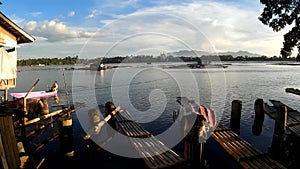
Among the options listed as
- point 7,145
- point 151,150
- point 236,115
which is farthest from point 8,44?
point 236,115

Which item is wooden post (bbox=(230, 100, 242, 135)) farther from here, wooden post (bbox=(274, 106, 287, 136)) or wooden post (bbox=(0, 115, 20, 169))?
wooden post (bbox=(0, 115, 20, 169))

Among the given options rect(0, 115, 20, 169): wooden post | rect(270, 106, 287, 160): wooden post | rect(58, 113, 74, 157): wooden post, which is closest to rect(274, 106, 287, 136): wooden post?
rect(270, 106, 287, 160): wooden post

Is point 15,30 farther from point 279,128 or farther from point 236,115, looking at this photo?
point 279,128

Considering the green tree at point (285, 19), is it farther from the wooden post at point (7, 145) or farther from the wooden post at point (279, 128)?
the wooden post at point (7, 145)

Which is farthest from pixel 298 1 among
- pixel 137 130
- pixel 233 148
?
pixel 137 130

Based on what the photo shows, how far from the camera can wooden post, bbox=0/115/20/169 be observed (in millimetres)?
11641

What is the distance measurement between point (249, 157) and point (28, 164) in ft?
40.3

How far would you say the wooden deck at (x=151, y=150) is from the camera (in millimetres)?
13555

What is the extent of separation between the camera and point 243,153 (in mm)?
15539

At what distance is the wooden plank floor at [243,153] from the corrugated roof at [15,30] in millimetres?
16116

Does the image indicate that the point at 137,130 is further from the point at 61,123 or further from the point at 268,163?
the point at 268,163

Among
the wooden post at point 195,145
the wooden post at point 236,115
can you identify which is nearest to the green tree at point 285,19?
the wooden post at point 236,115

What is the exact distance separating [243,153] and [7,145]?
1267 centimetres

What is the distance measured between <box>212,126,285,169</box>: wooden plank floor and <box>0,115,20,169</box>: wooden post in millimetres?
11636
